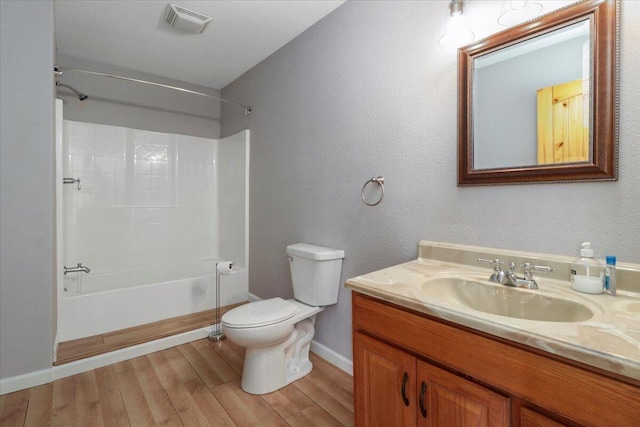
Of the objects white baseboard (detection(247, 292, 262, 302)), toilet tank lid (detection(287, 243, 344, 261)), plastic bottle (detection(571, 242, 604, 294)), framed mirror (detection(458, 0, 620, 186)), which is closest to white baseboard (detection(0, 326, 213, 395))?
white baseboard (detection(247, 292, 262, 302))

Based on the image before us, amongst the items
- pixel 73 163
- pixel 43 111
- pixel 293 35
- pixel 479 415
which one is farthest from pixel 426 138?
pixel 73 163

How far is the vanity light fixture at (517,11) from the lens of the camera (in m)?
1.20

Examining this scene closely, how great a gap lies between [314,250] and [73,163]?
7.99 feet

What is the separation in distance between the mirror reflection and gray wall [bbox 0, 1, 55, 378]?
7.83ft

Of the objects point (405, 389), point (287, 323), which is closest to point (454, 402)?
point (405, 389)

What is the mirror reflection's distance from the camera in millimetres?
1105

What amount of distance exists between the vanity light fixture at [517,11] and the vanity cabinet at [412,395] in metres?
1.35

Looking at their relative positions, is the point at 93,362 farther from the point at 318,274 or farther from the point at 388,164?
the point at 388,164

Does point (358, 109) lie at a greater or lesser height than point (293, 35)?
lesser

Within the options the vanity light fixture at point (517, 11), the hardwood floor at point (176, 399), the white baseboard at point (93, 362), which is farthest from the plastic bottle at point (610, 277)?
the white baseboard at point (93, 362)

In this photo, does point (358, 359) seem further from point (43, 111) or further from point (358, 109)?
point (43, 111)

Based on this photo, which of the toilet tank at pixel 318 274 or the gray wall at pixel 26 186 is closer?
the gray wall at pixel 26 186

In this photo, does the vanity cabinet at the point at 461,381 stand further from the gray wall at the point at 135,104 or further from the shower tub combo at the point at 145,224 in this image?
the gray wall at the point at 135,104

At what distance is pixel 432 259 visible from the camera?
1518mm
